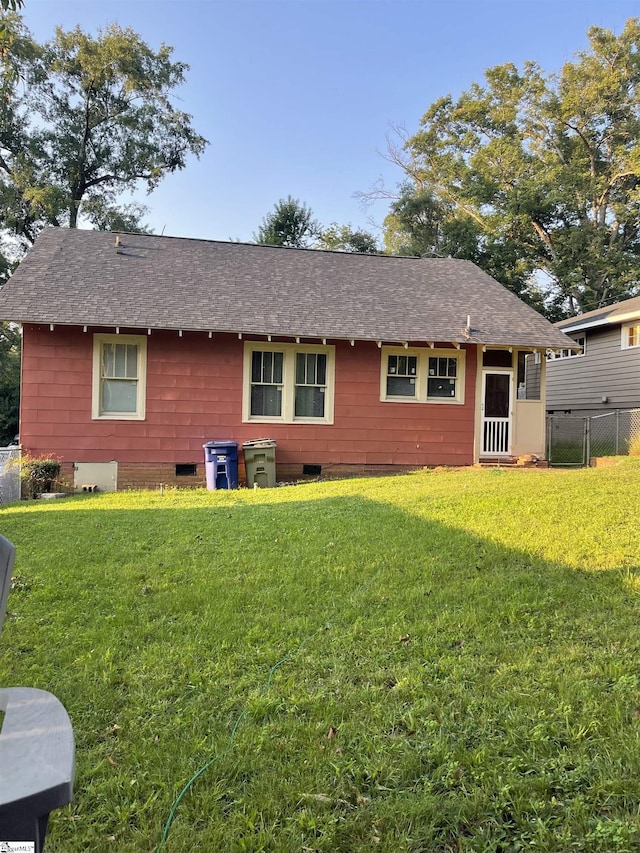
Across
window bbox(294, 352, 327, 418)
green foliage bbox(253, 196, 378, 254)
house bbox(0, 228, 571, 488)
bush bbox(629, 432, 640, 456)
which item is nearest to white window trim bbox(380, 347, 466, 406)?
house bbox(0, 228, 571, 488)

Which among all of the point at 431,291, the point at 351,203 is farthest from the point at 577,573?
the point at 351,203

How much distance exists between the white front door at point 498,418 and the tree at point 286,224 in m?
16.9

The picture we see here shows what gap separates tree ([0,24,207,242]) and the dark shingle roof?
12.3 meters

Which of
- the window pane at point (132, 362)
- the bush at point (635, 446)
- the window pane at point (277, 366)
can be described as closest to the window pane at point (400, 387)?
the window pane at point (277, 366)

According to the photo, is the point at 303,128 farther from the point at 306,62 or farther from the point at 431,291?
the point at 431,291

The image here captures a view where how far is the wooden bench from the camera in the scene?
1.02 meters

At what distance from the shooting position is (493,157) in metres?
27.2

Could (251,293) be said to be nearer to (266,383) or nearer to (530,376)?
(266,383)

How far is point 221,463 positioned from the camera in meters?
10.1

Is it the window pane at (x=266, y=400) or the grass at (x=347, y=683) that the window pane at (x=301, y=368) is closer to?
the window pane at (x=266, y=400)

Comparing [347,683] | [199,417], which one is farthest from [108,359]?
[347,683]

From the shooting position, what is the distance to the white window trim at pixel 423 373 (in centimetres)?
1120

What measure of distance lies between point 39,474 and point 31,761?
9.57 metres

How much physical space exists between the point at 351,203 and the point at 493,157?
777 cm
